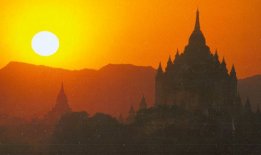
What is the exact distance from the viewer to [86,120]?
93875 mm

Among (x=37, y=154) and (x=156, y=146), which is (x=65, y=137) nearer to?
(x=37, y=154)

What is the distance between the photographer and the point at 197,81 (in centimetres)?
12231

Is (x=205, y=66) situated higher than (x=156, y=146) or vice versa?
(x=205, y=66)

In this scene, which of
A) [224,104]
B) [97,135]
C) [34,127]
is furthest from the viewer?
[224,104]

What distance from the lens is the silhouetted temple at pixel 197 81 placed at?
396 ft

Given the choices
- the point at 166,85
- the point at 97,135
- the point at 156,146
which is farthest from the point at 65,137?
the point at 166,85

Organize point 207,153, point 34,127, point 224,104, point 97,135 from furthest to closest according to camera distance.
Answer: point 224,104 → point 34,127 → point 97,135 → point 207,153

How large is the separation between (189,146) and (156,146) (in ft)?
10.9

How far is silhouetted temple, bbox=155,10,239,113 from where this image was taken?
121 meters

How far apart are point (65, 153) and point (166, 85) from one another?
137 feet

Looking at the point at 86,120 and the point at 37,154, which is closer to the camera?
the point at 37,154

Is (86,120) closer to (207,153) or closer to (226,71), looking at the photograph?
(207,153)

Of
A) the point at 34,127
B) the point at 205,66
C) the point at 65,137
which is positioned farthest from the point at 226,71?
the point at 65,137

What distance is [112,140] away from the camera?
87375 mm
